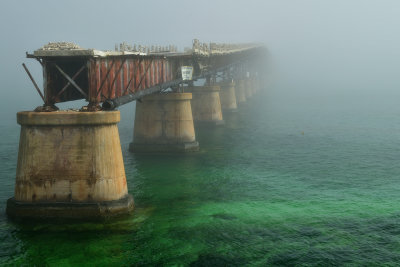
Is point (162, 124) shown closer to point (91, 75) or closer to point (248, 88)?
point (91, 75)

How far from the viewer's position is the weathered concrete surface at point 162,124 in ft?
158

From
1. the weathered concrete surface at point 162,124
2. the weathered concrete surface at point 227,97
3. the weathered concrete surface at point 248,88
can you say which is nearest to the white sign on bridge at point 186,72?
the weathered concrete surface at point 162,124

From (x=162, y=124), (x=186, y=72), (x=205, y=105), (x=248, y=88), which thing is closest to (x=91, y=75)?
(x=162, y=124)

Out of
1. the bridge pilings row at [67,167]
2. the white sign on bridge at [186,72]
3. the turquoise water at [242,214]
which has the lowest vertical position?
the turquoise water at [242,214]

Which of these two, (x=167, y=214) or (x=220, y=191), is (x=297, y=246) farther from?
(x=220, y=191)

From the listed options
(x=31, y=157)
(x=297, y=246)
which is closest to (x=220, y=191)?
(x=297, y=246)

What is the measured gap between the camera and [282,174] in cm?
3909

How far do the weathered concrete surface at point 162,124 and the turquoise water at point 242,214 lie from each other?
1637mm

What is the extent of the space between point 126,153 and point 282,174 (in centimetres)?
1801

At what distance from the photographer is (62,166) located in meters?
24.5

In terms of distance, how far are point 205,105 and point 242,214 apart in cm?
4545

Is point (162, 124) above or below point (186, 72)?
below

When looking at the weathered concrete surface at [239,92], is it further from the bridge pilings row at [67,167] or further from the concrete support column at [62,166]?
the concrete support column at [62,166]

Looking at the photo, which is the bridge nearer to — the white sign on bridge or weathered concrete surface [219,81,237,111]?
the white sign on bridge
